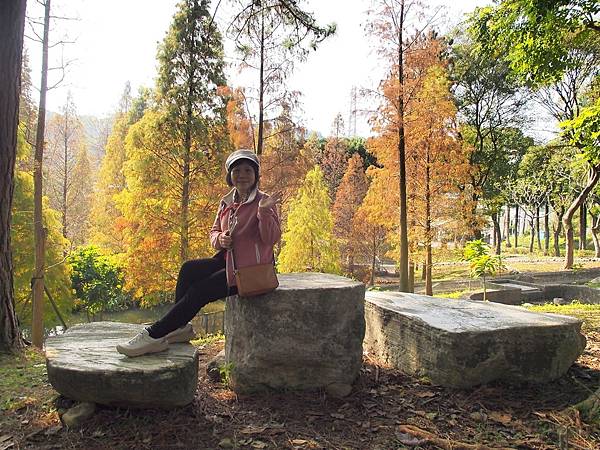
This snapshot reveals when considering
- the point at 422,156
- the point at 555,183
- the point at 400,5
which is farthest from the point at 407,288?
the point at 555,183

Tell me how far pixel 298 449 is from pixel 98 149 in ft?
121

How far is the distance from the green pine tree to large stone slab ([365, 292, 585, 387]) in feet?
40.7

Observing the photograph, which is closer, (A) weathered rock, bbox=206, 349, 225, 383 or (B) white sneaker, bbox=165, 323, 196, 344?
(B) white sneaker, bbox=165, 323, 196, 344

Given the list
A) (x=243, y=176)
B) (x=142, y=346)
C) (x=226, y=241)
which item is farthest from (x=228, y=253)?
(x=142, y=346)

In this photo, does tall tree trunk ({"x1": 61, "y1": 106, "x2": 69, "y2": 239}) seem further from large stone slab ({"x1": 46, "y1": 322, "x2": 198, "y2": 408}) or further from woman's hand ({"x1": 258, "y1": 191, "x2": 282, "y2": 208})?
woman's hand ({"x1": 258, "y1": 191, "x2": 282, "y2": 208})

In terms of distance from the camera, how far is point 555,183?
27.6 meters

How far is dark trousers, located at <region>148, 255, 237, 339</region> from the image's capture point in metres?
3.13

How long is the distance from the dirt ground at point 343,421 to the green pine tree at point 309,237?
12.8 meters

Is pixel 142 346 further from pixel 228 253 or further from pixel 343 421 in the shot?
pixel 343 421

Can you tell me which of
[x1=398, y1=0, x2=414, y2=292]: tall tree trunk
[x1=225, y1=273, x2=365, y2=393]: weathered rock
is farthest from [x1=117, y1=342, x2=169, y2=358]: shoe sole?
[x1=398, y1=0, x2=414, y2=292]: tall tree trunk

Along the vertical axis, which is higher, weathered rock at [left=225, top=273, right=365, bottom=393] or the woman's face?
the woman's face

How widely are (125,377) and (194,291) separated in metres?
0.73

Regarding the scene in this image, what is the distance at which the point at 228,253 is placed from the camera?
10.7ft

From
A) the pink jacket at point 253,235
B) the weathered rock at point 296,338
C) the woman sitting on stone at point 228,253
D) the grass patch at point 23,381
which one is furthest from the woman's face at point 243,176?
the grass patch at point 23,381
